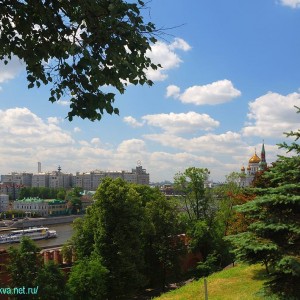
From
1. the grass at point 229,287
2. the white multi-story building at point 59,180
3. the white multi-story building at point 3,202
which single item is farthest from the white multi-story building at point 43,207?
the grass at point 229,287

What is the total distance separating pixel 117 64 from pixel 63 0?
1.23 meters

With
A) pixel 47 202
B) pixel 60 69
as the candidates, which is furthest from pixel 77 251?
pixel 47 202

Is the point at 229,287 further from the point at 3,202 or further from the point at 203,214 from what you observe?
the point at 3,202

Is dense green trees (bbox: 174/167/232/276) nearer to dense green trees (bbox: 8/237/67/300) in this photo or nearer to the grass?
the grass

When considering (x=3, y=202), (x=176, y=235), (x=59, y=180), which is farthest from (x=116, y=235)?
(x=59, y=180)

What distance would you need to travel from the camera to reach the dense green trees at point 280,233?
26.0 feet

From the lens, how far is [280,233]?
858cm

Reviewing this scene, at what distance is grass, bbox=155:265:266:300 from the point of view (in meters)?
15.3

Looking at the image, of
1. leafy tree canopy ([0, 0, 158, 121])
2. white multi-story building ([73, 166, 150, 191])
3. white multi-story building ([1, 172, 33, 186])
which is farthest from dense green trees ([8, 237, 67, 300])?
white multi-story building ([1, 172, 33, 186])

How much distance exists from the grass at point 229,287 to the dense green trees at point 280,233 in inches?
225

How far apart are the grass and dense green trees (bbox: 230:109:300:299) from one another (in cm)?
571

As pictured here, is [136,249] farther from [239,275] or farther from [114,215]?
[239,275]

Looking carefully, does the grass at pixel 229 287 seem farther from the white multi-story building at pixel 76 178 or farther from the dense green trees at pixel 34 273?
the white multi-story building at pixel 76 178

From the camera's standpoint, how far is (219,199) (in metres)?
31.9
